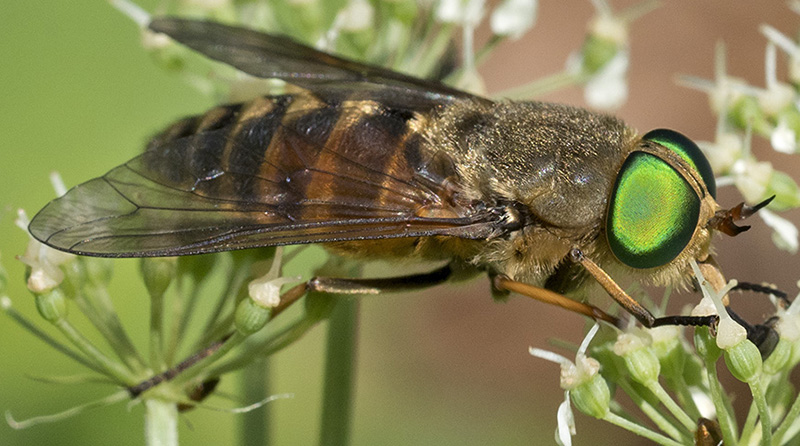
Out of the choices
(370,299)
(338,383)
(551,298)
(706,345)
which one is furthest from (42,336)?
(370,299)

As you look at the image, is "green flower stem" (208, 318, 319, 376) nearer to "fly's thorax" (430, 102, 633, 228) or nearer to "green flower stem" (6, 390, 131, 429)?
"green flower stem" (6, 390, 131, 429)

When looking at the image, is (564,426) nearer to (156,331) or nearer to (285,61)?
(156,331)

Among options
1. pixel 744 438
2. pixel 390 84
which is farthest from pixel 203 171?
pixel 744 438

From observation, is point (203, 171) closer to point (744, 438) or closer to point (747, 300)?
point (744, 438)

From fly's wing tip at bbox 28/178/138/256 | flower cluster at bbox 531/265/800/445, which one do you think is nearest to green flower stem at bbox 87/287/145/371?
fly's wing tip at bbox 28/178/138/256

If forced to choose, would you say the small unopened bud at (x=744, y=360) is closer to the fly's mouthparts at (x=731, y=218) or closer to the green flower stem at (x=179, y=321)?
the fly's mouthparts at (x=731, y=218)

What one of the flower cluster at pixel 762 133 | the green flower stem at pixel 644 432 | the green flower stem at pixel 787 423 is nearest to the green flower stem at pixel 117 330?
the green flower stem at pixel 644 432
